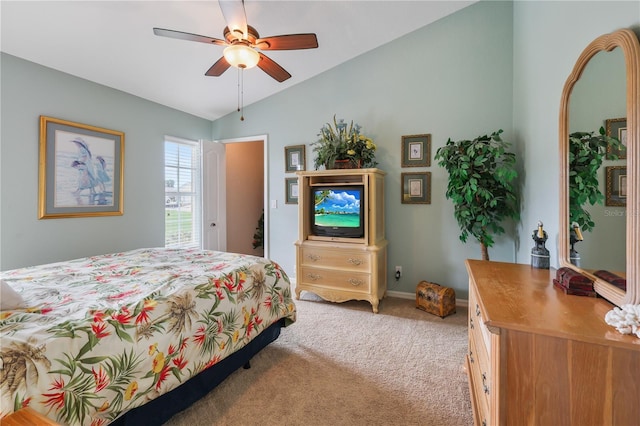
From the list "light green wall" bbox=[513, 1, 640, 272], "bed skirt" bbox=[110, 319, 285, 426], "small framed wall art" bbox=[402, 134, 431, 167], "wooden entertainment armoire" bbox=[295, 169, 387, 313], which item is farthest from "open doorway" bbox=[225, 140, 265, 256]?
"light green wall" bbox=[513, 1, 640, 272]

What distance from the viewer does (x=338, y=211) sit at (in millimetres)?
3129

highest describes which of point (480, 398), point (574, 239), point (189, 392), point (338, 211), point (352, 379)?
point (338, 211)

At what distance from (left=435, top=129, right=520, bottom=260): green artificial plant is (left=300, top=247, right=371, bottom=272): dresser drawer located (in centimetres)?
106

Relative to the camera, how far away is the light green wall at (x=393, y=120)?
215 cm

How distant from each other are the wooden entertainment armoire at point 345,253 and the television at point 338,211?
5cm

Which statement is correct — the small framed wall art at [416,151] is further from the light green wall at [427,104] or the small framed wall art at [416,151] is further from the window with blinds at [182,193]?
the window with blinds at [182,193]

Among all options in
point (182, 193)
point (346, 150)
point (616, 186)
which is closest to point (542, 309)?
point (616, 186)

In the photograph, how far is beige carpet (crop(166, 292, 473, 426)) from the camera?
5.00ft

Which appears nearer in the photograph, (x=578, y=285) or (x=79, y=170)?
(x=578, y=285)

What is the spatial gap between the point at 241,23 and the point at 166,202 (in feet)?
8.98

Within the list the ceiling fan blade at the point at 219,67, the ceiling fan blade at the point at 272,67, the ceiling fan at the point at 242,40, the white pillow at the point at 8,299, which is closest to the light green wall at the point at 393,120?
the ceiling fan blade at the point at 272,67

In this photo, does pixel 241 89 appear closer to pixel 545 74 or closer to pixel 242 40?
pixel 242 40

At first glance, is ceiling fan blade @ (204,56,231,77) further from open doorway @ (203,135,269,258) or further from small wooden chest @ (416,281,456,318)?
small wooden chest @ (416,281,456,318)

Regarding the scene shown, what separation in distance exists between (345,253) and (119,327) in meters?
2.16
